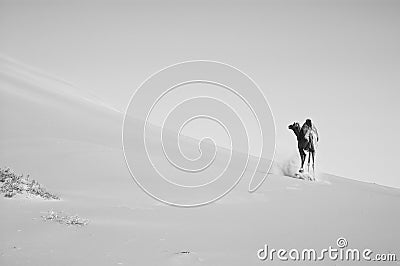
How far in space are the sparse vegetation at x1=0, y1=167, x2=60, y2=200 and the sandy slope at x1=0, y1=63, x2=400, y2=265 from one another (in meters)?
0.54

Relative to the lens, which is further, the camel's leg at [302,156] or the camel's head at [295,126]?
the camel's head at [295,126]

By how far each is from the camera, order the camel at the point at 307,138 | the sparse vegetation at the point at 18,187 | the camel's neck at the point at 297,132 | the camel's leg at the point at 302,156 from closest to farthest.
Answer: the sparse vegetation at the point at 18,187 < the camel at the point at 307,138 < the camel's leg at the point at 302,156 < the camel's neck at the point at 297,132

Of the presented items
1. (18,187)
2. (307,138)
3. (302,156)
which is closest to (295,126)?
(307,138)

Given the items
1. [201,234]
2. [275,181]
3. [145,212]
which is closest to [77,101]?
[275,181]

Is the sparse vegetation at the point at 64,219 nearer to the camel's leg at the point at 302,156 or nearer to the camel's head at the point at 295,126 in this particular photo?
the camel's leg at the point at 302,156

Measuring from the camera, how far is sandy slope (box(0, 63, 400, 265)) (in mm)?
10469

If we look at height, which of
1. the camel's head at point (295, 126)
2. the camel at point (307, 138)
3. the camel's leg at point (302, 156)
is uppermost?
the camel's head at point (295, 126)

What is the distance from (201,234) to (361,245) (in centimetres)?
520

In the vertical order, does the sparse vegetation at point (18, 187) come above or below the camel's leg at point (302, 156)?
below

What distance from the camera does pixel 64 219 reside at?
12.1m

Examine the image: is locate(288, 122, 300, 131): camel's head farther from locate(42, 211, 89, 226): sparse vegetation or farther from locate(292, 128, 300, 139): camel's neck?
locate(42, 211, 89, 226): sparse vegetation

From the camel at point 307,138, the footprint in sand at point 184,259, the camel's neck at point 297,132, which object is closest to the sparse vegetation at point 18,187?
the footprint in sand at point 184,259

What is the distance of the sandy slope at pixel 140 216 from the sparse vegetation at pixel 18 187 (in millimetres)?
542

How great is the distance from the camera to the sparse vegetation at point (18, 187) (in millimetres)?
13633
